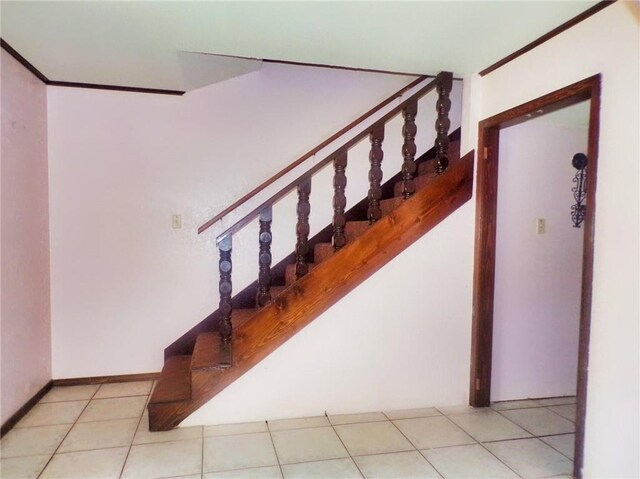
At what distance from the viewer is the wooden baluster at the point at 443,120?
263 centimetres

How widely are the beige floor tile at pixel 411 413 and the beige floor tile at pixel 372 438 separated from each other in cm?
11

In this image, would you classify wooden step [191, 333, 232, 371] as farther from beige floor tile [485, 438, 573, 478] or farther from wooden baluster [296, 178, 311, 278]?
beige floor tile [485, 438, 573, 478]

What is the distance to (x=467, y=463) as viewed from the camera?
81.1 inches

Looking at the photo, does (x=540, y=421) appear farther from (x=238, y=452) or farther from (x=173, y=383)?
(x=173, y=383)

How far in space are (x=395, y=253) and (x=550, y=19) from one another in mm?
1461

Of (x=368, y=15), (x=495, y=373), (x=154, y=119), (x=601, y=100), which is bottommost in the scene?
(x=495, y=373)

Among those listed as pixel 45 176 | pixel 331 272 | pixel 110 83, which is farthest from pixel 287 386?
pixel 110 83

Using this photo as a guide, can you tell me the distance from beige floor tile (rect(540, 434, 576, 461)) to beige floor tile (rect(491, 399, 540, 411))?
376mm

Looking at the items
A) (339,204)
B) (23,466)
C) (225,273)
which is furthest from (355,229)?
(23,466)

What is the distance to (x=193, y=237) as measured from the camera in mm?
3160

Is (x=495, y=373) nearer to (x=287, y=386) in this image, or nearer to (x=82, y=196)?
(x=287, y=386)

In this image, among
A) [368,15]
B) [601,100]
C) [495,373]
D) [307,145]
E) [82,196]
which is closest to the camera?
[601,100]

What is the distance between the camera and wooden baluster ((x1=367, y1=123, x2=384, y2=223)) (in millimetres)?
2549

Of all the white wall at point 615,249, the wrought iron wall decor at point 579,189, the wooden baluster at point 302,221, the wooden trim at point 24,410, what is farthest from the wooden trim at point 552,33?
the wooden trim at point 24,410
